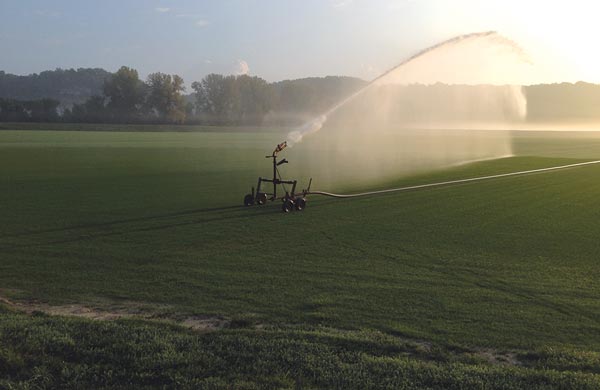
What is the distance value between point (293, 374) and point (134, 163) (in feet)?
104

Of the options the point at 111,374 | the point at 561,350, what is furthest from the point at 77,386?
the point at 561,350

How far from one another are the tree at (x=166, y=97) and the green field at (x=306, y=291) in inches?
4197

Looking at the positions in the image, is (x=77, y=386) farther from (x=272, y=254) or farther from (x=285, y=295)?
(x=272, y=254)

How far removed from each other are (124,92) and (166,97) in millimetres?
9763

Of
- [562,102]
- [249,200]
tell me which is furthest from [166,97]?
[249,200]

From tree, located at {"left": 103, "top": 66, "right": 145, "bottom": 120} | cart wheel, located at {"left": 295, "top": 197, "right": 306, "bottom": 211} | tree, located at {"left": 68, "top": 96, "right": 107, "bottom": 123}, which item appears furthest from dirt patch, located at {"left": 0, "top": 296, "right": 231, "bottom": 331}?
tree, located at {"left": 103, "top": 66, "right": 145, "bottom": 120}

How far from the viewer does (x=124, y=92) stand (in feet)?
406

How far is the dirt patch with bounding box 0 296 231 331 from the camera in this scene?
7773 mm

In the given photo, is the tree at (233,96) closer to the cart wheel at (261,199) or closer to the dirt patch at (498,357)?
the cart wheel at (261,199)

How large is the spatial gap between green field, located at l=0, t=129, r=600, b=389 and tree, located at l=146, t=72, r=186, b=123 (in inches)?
4197

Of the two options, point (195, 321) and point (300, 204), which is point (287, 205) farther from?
point (195, 321)

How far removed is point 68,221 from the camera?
1559cm

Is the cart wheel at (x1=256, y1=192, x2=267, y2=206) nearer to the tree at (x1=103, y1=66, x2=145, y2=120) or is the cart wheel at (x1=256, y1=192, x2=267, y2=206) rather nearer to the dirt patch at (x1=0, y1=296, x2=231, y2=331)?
the dirt patch at (x1=0, y1=296, x2=231, y2=331)

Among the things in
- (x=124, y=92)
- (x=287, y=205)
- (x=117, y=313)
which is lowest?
(x=117, y=313)
